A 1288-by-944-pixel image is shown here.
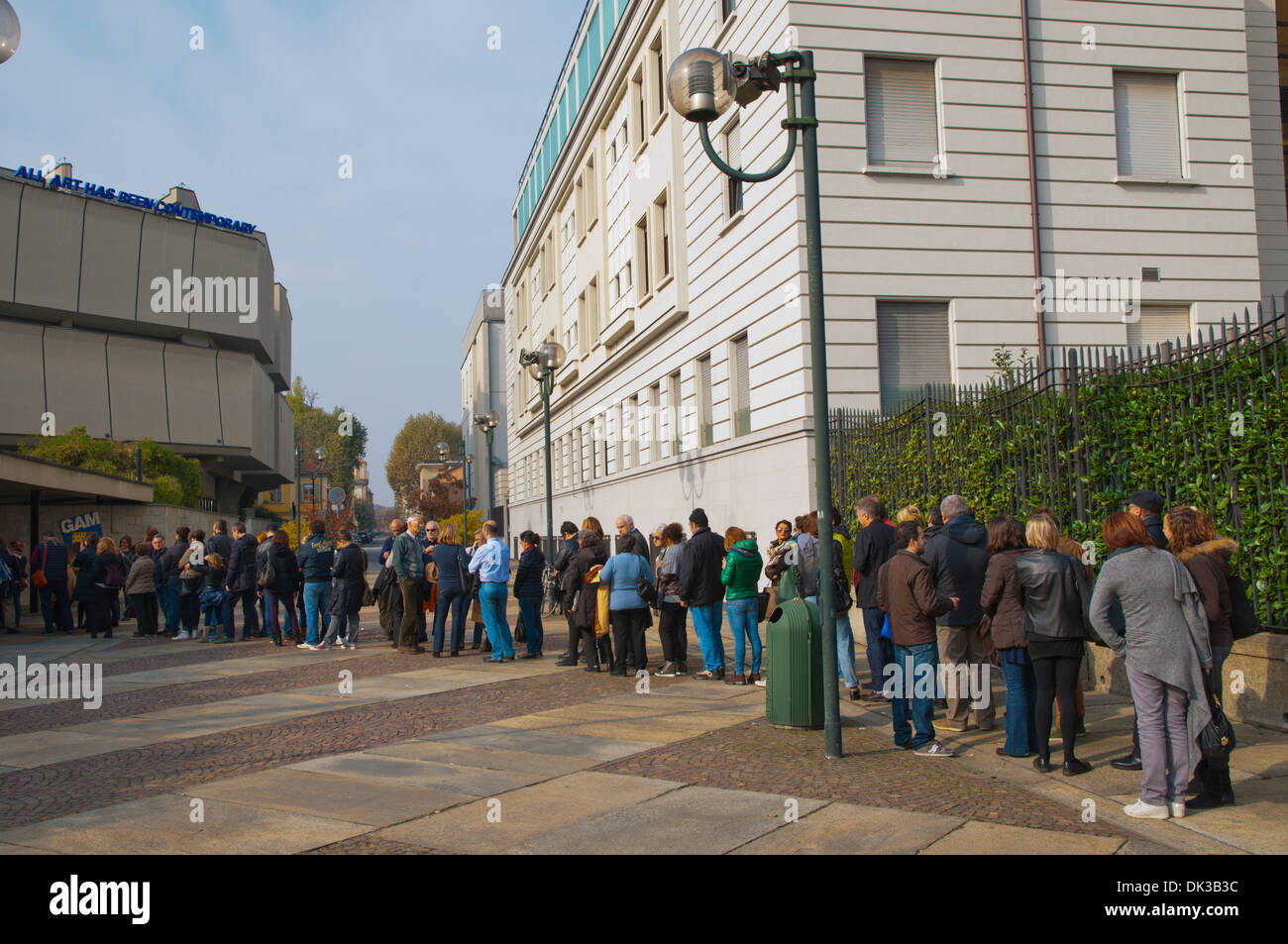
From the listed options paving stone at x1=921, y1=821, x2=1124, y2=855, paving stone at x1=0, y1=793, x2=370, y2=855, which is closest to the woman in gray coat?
paving stone at x1=921, y1=821, x2=1124, y2=855

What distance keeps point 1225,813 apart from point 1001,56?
15.6 meters

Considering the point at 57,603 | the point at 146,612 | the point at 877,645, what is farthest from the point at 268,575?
the point at 877,645

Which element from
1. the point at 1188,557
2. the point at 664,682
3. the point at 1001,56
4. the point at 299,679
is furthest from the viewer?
the point at 1001,56

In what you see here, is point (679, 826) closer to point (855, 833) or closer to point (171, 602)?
point (855, 833)

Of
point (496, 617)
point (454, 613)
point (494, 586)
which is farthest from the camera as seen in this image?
point (454, 613)

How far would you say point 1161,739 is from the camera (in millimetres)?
6059

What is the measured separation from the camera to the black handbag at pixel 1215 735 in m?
5.96

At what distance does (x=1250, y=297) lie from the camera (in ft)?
62.7

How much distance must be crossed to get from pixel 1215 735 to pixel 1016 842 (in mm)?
1436

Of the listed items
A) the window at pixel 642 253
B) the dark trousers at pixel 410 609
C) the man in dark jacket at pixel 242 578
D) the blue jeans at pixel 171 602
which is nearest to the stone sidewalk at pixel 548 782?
the dark trousers at pixel 410 609

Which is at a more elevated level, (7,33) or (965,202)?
(965,202)
